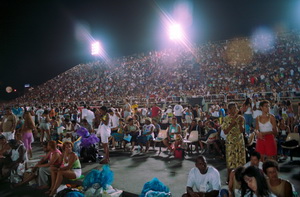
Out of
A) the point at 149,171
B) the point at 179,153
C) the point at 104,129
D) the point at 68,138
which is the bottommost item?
the point at 149,171

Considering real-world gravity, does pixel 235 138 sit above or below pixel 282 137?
above

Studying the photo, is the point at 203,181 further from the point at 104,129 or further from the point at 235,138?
the point at 104,129

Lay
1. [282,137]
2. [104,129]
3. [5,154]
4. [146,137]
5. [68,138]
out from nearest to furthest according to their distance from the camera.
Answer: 1. [5,154]
2. [104,129]
3. [282,137]
4. [68,138]
5. [146,137]

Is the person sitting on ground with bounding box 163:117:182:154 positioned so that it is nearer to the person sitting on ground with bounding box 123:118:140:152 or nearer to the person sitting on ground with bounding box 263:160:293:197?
the person sitting on ground with bounding box 123:118:140:152

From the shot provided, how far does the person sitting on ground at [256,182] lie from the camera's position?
2.54 metres

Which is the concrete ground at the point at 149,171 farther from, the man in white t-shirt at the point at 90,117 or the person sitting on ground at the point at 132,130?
the man in white t-shirt at the point at 90,117

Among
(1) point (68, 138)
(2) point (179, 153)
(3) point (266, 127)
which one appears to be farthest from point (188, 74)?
(3) point (266, 127)

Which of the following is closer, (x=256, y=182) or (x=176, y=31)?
(x=256, y=182)

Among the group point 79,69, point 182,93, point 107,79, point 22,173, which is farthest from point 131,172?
point 79,69

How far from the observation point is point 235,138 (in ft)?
14.8

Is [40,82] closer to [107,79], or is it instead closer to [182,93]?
[107,79]

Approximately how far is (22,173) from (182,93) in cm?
1373

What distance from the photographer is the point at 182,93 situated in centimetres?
1850

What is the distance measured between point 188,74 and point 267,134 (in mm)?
17806
